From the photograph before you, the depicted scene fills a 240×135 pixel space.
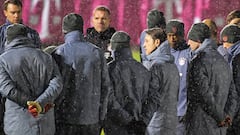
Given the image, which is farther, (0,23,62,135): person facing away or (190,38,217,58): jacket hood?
(190,38,217,58): jacket hood

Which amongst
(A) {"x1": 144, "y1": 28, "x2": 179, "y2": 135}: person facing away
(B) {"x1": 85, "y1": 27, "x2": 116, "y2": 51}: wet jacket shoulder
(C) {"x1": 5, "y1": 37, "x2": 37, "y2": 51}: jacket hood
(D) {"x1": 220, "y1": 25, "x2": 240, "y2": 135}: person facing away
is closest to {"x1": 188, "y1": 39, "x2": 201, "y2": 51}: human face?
(A) {"x1": 144, "y1": 28, "x2": 179, "y2": 135}: person facing away

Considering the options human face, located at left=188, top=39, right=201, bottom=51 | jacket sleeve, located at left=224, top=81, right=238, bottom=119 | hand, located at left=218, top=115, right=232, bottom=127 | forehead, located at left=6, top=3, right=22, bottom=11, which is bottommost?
hand, located at left=218, top=115, right=232, bottom=127

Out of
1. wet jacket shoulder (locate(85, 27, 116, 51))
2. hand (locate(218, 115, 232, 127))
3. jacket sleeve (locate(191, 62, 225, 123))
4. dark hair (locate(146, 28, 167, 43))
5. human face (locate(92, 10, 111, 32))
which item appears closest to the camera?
dark hair (locate(146, 28, 167, 43))

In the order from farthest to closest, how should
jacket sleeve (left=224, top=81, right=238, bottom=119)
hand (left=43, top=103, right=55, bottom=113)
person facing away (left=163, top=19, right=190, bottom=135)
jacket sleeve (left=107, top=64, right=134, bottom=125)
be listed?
1. person facing away (left=163, top=19, right=190, bottom=135)
2. jacket sleeve (left=224, top=81, right=238, bottom=119)
3. jacket sleeve (left=107, top=64, right=134, bottom=125)
4. hand (left=43, top=103, right=55, bottom=113)

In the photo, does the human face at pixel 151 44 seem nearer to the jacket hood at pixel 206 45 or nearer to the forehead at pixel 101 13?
the jacket hood at pixel 206 45

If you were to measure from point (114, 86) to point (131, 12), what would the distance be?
534 cm

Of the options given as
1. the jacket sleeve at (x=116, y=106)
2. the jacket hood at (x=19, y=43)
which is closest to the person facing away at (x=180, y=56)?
the jacket sleeve at (x=116, y=106)

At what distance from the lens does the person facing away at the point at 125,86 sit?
6406mm

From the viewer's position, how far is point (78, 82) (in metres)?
6.31

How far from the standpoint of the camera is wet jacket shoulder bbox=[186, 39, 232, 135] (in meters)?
6.74

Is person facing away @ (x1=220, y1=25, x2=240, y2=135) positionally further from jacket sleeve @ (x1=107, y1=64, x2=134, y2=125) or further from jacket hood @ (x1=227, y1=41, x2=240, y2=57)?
jacket sleeve @ (x1=107, y1=64, x2=134, y2=125)

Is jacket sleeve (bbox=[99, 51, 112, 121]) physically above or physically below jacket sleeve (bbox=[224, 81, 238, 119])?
above

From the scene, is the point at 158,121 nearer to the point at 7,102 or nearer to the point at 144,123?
the point at 144,123

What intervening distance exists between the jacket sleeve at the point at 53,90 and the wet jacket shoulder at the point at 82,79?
0.22m
